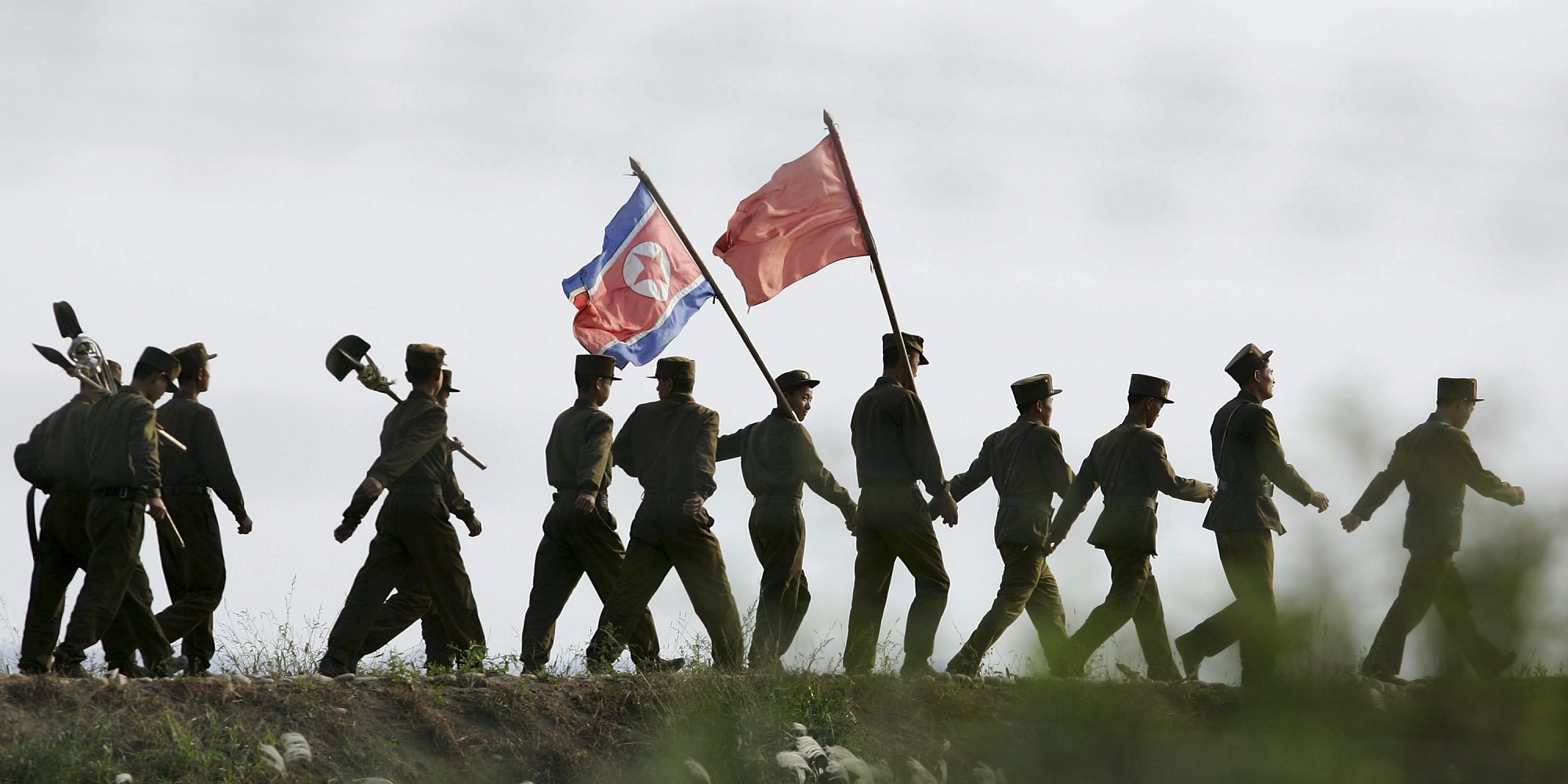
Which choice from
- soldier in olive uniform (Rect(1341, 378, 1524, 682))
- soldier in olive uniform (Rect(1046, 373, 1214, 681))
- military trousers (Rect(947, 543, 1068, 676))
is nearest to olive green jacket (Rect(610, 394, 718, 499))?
military trousers (Rect(947, 543, 1068, 676))

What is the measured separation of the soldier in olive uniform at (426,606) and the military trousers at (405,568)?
0.63 ft

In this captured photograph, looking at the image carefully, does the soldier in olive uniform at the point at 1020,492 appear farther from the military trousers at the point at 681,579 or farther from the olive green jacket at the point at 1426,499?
the olive green jacket at the point at 1426,499

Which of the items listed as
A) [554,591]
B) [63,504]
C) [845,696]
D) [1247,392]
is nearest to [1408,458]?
[845,696]

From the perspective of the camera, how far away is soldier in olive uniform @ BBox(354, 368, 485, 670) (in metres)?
10.8

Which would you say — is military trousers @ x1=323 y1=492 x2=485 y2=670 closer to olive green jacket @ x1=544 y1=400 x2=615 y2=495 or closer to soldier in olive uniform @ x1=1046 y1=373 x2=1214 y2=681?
olive green jacket @ x1=544 y1=400 x2=615 y2=495

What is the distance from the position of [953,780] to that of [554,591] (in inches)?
202

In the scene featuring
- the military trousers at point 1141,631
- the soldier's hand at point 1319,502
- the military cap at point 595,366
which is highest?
the military cap at point 595,366

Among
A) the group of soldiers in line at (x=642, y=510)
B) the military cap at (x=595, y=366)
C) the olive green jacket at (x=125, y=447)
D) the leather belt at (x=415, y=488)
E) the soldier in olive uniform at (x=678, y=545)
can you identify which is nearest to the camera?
the olive green jacket at (x=125, y=447)

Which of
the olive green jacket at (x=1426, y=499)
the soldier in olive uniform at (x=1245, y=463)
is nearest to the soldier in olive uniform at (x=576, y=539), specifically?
the soldier in olive uniform at (x=1245, y=463)

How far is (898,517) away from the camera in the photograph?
10.8 meters

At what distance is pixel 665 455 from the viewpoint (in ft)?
36.1

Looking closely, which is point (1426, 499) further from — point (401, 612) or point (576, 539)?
point (401, 612)

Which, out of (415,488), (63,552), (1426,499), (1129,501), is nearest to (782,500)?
(1129,501)

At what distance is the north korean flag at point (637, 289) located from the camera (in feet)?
40.0
